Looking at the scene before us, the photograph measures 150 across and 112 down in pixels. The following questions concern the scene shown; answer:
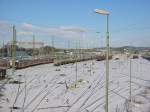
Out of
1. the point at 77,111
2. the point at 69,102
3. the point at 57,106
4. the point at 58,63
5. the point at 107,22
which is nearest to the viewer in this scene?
the point at 107,22

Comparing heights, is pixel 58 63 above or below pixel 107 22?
below

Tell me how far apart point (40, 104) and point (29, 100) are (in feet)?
5.10

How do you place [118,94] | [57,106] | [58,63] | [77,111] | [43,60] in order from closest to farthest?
[77,111], [57,106], [118,94], [58,63], [43,60]

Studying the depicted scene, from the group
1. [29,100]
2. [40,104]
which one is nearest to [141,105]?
[40,104]

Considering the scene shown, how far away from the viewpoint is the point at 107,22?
9344 mm

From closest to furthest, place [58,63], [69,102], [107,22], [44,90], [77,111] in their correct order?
[107,22] < [77,111] < [69,102] < [44,90] < [58,63]

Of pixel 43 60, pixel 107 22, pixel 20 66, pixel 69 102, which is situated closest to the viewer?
pixel 107 22

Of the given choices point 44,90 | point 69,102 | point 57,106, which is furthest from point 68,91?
point 57,106

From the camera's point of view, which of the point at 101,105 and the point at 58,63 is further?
the point at 58,63

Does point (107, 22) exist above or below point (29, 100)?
above

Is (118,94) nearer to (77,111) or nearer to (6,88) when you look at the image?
(77,111)

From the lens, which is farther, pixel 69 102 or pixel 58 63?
pixel 58 63

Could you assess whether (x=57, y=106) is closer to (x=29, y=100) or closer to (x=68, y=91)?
(x=29, y=100)

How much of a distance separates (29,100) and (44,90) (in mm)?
4031
